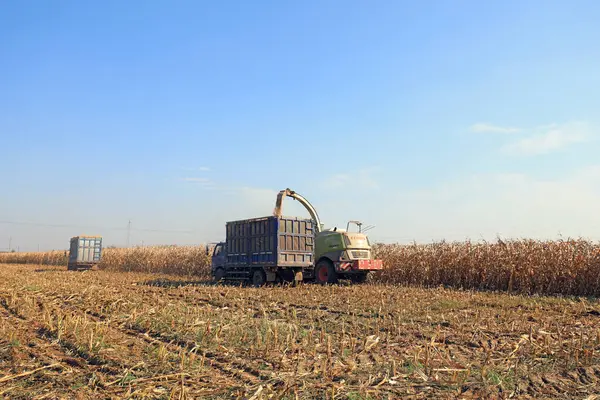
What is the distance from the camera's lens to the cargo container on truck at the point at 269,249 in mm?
17859

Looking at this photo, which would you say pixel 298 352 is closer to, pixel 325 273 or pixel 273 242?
pixel 273 242

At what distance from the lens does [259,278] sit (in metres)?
18.4

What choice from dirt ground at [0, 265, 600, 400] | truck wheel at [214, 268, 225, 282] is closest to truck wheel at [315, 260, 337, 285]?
truck wheel at [214, 268, 225, 282]

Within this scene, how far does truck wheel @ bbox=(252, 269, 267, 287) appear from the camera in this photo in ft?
59.8

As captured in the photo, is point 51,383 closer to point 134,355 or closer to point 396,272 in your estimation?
point 134,355

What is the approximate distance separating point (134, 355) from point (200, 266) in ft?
77.2

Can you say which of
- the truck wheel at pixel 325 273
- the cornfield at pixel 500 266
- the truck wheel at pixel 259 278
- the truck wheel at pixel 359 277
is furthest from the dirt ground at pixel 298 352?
the truck wheel at pixel 359 277

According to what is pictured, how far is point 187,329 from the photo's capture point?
27.6 ft

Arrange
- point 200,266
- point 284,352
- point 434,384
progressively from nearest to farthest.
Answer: point 434,384 → point 284,352 → point 200,266

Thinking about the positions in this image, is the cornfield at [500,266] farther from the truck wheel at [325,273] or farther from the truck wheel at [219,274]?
the truck wheel at [219,274]

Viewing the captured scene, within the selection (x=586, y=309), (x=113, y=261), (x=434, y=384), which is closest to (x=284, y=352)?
(x=434, y=384)

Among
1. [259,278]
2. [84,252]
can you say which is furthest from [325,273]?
[84,252]

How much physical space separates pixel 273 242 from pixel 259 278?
1.67 meters

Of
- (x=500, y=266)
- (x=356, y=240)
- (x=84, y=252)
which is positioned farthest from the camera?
(x=84, y=252)
